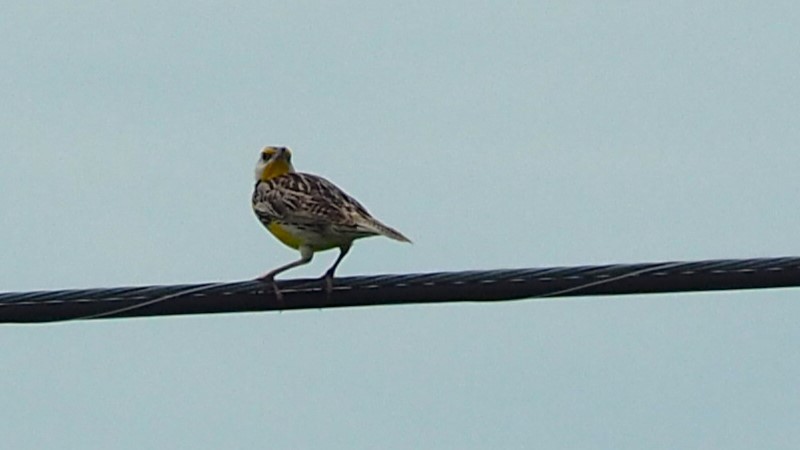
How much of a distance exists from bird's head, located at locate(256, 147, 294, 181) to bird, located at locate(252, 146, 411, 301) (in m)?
0.74

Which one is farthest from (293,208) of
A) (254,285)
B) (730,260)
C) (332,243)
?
(730,260)

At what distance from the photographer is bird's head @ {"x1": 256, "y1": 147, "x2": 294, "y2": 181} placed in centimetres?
→ 2106

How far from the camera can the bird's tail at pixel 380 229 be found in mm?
16906

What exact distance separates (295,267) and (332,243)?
18.3 inches

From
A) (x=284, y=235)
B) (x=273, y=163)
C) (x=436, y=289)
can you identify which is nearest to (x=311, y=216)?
(x=284, y=235)

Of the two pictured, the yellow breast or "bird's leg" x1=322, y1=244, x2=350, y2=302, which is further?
the yellow breast

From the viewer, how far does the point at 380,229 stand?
17.4m

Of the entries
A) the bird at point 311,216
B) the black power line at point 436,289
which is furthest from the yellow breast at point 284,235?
the black power line at point 436,289

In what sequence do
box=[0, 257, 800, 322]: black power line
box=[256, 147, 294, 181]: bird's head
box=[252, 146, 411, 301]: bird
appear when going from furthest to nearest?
box=[256, 147, 294, 181]: bird's head < box=[252, 146, 411, 301]: bird < box=[0, 257, 800, 322]: black power line

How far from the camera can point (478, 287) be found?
14.1 m

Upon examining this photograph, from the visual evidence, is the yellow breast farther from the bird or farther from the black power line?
the black power line

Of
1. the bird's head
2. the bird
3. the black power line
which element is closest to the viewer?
the black power line

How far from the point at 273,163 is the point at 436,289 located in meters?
7.07

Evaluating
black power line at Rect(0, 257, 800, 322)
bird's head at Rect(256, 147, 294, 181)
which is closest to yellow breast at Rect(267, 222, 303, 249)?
bird's head at Rect(256, 147, 294, 181)
